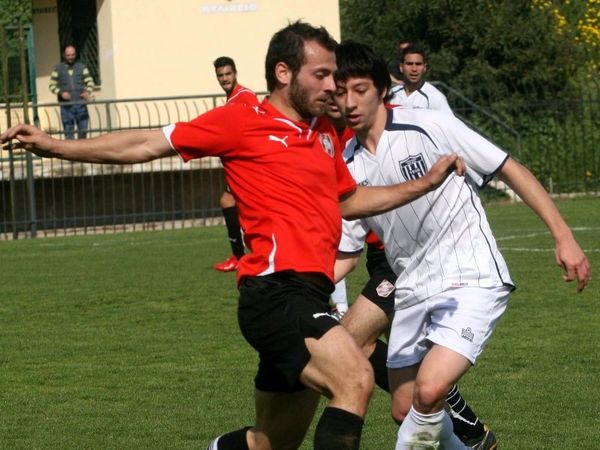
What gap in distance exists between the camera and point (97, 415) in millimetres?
8484

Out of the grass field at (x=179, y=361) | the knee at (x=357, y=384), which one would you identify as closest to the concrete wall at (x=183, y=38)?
the grass field at (x=179, y=361)

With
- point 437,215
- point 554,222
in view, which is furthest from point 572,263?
point 437,215

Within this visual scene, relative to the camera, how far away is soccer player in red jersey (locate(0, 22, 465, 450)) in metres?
5.79

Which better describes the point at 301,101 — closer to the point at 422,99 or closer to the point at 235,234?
the point at 422,99

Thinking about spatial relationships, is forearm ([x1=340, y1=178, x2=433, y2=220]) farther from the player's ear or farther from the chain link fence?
the chain link fence

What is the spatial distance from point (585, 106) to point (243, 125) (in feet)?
67.5

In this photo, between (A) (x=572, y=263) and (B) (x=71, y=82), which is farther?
(B) (x=71, y=82)

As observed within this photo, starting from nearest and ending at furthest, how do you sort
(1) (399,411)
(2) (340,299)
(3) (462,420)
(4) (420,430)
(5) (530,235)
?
(4) (420,430) < (1) (399,411) < (3) (462,420) < (2) (340,299) < (5) (530,235)

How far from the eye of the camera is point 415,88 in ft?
47.5

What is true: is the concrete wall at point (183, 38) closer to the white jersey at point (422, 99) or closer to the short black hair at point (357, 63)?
the white jersey at point (422, 99)

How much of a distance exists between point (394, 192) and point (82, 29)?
2322cm

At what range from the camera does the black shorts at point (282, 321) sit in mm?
5897

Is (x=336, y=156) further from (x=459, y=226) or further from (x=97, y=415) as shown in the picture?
(x=97, y=415)

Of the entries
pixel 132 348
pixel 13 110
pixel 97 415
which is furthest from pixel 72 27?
pixel 97 415
